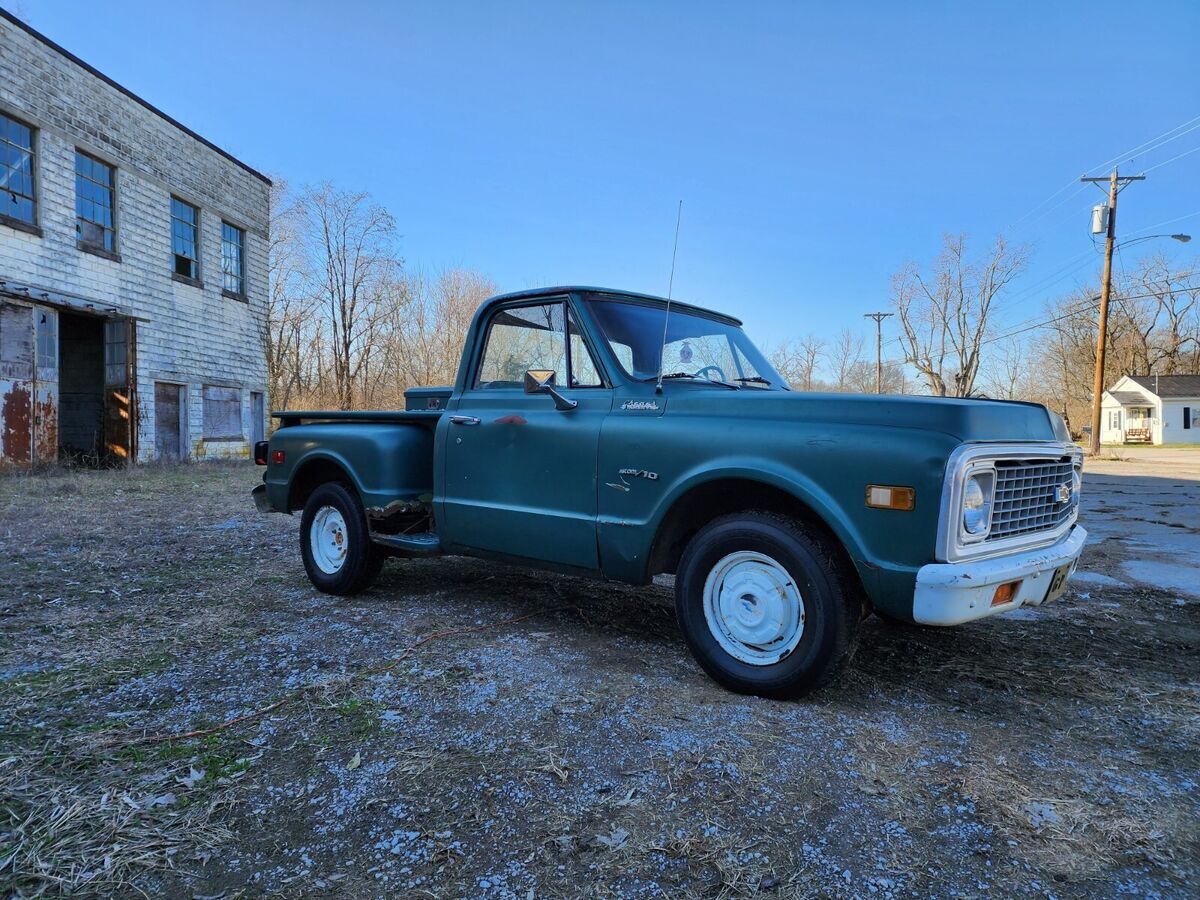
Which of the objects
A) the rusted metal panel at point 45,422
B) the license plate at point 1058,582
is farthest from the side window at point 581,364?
the rusted metal panel at point 45,422

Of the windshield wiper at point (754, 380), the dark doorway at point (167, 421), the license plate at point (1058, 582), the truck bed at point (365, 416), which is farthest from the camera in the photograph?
the dark doorway at point (167, 421)

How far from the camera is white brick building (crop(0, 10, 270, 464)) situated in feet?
37.8

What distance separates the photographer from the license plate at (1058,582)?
3.03m

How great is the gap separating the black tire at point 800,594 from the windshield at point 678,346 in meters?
1.04

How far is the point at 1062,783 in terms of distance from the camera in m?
2.31

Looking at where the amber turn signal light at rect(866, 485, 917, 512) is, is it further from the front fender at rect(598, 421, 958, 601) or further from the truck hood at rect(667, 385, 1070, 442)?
the truck hood at rect(667, 385, 1070, 442)

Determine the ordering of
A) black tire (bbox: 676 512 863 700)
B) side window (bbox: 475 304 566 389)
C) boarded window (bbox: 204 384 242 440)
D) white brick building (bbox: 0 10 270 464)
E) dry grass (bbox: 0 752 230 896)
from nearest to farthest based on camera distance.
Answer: dry grass (bbox: 0 752 230 896) < black tire (bbox: 676 512 863 700) < side window (bbox: 475 304 566 389) < white brick building (bbox: 0 10 270 464) < boarded window (bbox: 204 384 242 440)

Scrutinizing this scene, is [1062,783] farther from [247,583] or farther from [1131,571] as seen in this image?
[247,583]

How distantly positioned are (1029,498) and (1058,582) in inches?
17.4

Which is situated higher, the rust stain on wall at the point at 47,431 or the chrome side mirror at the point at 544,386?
the chrome side mirror at the point at 544,386

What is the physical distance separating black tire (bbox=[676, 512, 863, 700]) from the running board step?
177 centimetres

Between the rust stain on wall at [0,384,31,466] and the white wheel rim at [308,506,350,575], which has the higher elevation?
the rust stain on wall at [0,384,31,466]

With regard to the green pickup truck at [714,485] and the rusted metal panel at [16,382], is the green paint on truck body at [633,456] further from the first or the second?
the rusted metal panel at [16,382]

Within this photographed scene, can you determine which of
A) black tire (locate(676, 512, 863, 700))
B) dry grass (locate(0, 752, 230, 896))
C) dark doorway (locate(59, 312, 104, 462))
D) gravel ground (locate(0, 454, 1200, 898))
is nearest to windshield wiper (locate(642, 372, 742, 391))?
black tire (locate(676, 512, 863, 700))
